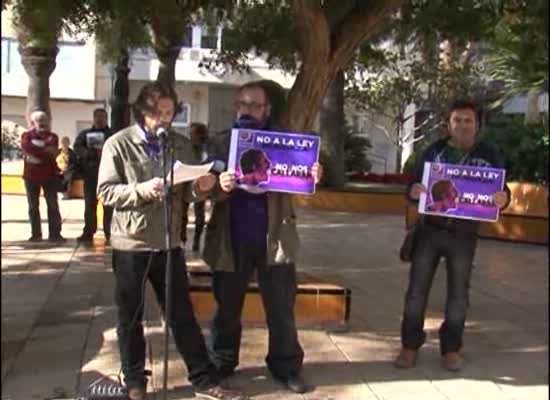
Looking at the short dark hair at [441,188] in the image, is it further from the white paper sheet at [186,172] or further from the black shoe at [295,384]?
the white paper sheet at [186,172]

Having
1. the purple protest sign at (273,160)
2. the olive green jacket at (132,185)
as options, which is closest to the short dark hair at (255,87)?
the purple protest sign at (273,160)

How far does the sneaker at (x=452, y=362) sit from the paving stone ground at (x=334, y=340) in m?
0.05

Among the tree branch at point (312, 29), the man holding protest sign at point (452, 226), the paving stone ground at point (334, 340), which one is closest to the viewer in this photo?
the paving stone ground at point (334, 340)

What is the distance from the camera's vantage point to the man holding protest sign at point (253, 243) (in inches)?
175

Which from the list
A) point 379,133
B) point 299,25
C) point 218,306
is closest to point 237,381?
point 218,306

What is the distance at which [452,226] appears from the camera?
5004 millimetres

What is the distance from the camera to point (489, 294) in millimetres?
7633

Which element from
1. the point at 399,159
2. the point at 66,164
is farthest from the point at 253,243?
the point at 399,159

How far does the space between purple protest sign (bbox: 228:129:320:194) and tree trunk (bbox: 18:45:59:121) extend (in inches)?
98.0

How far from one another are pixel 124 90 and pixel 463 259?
300 cm

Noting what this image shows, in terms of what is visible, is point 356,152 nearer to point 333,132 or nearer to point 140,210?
point 333,132

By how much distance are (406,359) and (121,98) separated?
2.86 metres

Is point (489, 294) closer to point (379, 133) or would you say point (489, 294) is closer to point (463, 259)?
point (463, 259)

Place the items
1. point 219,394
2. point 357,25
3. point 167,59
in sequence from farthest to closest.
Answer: point 167,59, point 357,25, point 219,394
